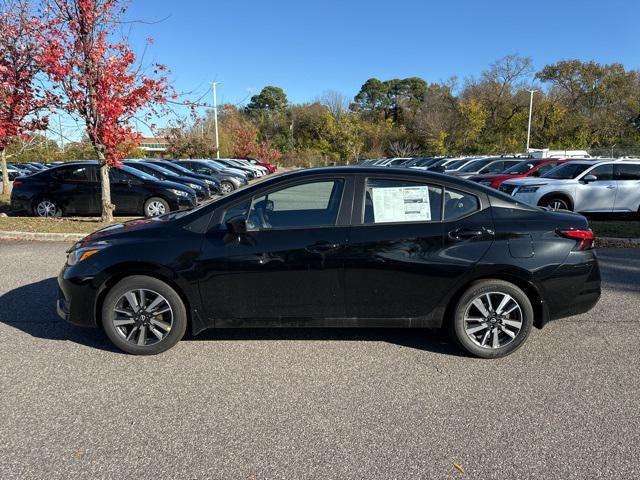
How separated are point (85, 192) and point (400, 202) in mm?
9811

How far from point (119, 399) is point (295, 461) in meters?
1.45

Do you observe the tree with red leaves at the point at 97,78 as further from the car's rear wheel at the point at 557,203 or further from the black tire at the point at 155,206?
the car's rear wheel at the point at 557,203

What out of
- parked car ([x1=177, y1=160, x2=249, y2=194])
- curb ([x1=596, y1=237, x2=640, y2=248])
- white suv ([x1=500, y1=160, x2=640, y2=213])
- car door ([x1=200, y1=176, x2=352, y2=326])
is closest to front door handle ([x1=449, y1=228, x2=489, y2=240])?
car door ([x1=200, y1=176, x2=352, y2=326])

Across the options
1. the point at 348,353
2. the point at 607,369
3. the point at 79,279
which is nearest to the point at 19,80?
the point at 79,279

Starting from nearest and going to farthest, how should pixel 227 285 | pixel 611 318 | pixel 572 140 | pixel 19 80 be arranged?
pixel 227 285, pixel 611 318, pixel 19 80, pixel 572 140

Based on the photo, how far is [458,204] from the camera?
382cm

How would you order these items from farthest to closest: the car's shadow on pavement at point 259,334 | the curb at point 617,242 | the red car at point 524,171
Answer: the red car at point 524,171 < the curb at point 617,242 < the car's shadow on pavement at point 259,334

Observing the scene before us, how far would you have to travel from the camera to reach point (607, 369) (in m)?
3.58

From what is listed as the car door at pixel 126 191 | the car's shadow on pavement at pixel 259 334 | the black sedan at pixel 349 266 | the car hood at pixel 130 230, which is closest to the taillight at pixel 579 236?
the black sedan at pixel 349 266

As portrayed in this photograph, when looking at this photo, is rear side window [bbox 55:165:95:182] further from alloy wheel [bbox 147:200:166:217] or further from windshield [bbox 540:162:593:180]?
windshield [bbox 540:162:593:180]

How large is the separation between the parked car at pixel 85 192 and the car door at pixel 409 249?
8.24 meters

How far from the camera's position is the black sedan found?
3682mm

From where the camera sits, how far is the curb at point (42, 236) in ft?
28.4

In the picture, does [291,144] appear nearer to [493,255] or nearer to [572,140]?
[572,140]
